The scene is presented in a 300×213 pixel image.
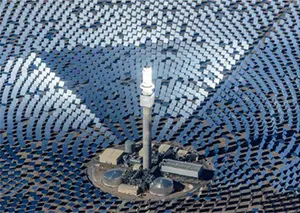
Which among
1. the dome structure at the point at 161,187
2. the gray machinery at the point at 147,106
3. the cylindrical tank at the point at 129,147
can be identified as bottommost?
the dome structure at the point at 161,187

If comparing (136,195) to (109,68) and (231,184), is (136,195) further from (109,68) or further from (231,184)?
(109,68)

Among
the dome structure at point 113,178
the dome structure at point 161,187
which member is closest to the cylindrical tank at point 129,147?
the dome structure at point 113,178

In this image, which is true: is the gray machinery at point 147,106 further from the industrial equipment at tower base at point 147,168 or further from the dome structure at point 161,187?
the dome structure at point 161,187

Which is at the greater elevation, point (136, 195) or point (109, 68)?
point (109, 68)

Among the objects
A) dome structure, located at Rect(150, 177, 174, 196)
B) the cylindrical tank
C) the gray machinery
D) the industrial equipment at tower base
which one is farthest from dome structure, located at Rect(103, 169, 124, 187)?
the cylindrical tank

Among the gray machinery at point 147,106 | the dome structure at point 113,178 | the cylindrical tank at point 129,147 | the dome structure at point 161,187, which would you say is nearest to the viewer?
the gray machinery at point 147,106

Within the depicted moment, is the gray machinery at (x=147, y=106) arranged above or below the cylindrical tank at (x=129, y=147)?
above

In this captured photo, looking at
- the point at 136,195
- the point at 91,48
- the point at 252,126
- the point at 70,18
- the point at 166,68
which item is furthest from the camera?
the point at 70,18

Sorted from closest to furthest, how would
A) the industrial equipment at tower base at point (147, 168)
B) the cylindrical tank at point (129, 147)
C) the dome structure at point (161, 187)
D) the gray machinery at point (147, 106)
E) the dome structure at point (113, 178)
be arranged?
the gray machinery at point (147, 106) → the dome structure at point (161, 187) → the industrial equipment at tower base at point (147, 168) → the dome structure at point (113, 178) → the cylindrical tank at point (129, 147)

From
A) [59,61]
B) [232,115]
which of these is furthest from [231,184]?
[59,61]
